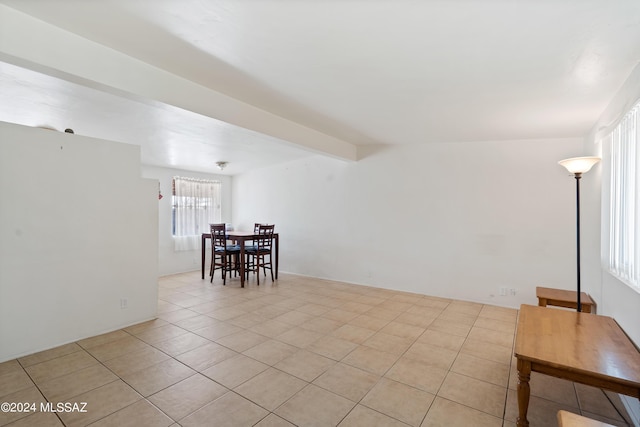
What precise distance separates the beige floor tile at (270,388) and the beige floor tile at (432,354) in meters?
1.10

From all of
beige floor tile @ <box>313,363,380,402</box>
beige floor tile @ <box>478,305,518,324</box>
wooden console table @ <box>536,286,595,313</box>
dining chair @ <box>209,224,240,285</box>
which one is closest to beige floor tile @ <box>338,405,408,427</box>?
beige floor tile @ <box>313,363,380,402</box>

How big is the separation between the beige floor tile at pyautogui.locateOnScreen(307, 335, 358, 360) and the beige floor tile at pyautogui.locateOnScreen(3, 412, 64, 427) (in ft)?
6.02

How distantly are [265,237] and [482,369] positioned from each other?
4029 millimetres

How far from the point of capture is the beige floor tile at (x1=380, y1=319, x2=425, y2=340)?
10.3 feet

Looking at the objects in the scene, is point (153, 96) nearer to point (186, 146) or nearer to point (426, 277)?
point (186, 146)

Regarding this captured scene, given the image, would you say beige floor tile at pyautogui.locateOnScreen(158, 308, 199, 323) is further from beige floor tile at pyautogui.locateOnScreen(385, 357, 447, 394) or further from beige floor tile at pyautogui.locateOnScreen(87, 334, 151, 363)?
beige floor tile at pyautogui.locateOnScreen(385, 357, 447, 394)

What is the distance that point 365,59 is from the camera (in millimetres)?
2100

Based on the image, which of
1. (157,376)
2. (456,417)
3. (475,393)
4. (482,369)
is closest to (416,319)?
(482,369)

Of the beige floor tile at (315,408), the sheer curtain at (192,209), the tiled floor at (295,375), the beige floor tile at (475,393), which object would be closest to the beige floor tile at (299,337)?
the tiled floor at (295,375)

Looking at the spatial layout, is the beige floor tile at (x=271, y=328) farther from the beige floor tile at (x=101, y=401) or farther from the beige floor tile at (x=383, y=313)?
the beige floor tile at (x=101, y=401)

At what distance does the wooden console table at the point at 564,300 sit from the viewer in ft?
9.50

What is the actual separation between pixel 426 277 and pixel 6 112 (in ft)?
18.7

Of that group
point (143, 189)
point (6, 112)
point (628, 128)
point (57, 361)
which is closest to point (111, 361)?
point (57, 361)

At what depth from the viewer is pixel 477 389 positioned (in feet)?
7.16
